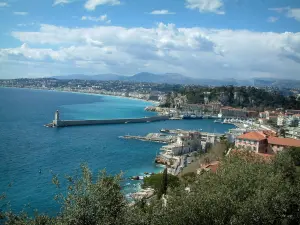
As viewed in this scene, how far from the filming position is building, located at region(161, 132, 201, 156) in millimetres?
32969

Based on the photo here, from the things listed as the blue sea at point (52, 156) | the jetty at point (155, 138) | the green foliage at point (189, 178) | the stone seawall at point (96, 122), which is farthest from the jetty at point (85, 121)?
the green foliage at point (189, 178)

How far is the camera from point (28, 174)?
2316 centimetres

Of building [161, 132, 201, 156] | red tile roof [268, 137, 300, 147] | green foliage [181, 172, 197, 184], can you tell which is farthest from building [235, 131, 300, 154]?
green foliage [181, 172, 197, 184]

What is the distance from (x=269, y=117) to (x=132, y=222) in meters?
65.5

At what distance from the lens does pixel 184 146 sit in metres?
34.5

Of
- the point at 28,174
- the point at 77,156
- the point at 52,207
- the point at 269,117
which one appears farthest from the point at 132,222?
the point at 269,117

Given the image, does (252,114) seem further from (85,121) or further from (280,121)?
(85,121)

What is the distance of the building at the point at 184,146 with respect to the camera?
108 feet

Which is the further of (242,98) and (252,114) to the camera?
(242,98)

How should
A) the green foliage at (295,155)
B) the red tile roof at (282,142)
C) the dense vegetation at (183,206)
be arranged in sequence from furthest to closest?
the red tile roof at (282,142)
the green foliage at (295,155)
the dense vegetation at (183,206)

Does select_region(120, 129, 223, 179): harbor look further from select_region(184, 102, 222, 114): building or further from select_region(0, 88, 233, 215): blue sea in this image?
select_region(184, 102, 222, 114): building

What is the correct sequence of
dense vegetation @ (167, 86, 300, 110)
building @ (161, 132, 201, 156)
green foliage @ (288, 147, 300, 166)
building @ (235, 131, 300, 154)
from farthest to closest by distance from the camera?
dense vegetation @ (167, 86, 300, 110) < building @ (161, 132, 201, 156) < building @ (235, 131, 300, 154) < green foliage @ (288, 147, 300, 166)

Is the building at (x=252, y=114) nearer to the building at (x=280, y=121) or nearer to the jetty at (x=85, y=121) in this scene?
the building at (x=280, y=121)

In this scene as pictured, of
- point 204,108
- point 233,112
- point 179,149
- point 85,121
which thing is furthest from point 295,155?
point 204,108
